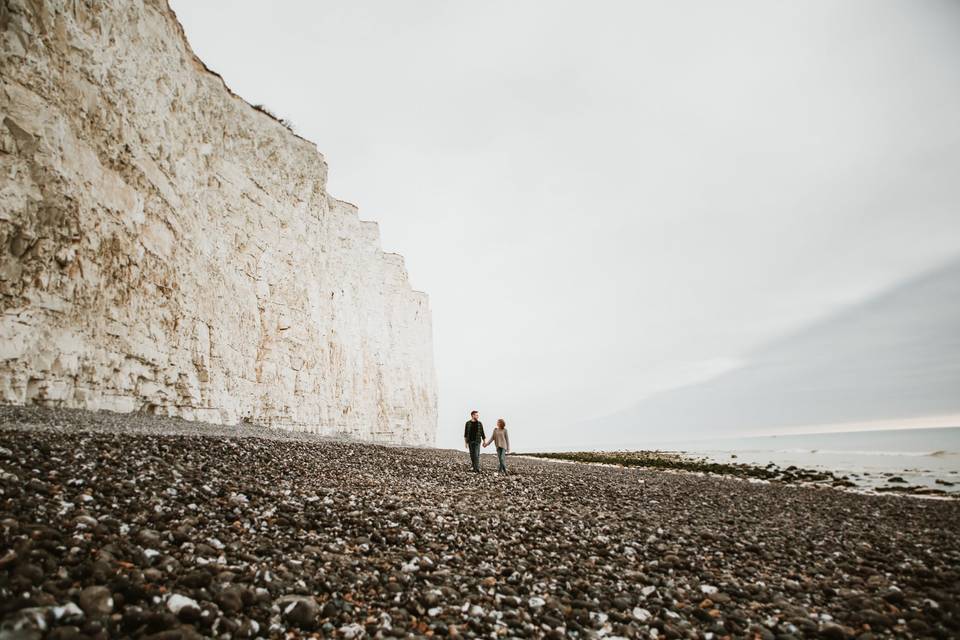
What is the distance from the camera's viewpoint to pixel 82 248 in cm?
1491

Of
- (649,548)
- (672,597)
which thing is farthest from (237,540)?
(649,548)

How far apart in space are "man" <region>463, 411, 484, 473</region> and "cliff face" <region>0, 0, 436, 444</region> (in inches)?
496

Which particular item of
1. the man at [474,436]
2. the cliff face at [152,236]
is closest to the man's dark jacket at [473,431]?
the man at [474,436]

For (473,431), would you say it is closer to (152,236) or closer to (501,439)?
(501,439)

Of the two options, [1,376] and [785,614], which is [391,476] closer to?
[785,614]

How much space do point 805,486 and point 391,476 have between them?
758 inches

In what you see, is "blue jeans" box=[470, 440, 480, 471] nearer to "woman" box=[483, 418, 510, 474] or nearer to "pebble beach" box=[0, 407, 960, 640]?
"woman" box=[483, 418, 510, 474]

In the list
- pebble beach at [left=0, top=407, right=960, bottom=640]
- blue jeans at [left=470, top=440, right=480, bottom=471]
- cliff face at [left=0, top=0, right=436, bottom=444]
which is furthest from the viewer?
blue jeans at [left=470, top=440, right=480, bottom=471]

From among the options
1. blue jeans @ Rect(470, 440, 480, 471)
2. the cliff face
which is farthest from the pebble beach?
blue jeans @ Rect(470, 440, 480, 471)

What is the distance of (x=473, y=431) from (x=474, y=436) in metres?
0.18

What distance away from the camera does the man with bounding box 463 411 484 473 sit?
15.9 metres

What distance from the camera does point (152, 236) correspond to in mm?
18375

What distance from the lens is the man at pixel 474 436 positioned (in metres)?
15.9

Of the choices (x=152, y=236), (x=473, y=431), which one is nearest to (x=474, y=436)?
(x=473, y=431)
